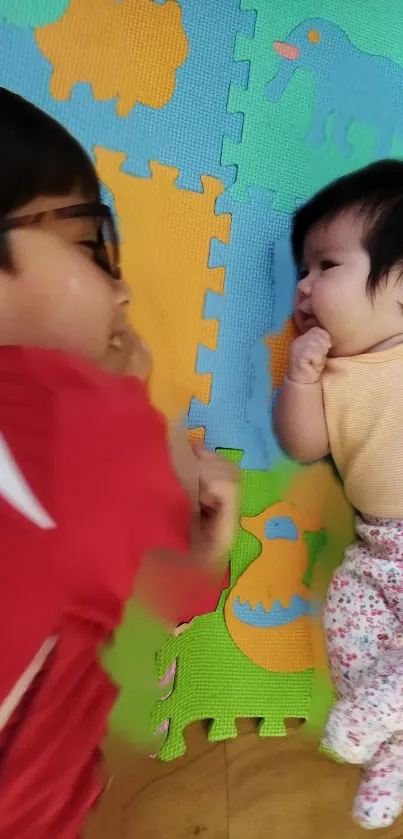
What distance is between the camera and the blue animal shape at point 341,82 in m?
1.12

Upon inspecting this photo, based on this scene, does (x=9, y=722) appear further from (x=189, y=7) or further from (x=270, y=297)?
(x=189, y=7)

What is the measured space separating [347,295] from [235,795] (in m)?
0.68

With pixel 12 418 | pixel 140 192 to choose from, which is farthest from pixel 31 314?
pixel 140 192

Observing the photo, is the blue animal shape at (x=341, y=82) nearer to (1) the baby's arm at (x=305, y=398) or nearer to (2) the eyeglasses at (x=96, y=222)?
(1) the baby's arm at (x=305, y=398)

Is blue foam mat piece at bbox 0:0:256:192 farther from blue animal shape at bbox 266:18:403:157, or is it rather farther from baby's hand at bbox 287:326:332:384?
baby's hand at bbox 287:326:332:384

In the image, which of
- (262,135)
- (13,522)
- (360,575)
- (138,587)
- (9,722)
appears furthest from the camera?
(262,135)

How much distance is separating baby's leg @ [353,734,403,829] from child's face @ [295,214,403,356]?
1.76ft

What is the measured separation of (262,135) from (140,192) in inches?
8.7

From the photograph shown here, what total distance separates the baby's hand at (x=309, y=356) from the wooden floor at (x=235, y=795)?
0.48 m

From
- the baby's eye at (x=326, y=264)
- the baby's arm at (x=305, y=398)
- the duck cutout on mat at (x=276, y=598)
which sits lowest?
the duck cutout on mat at (x=276, y=598)

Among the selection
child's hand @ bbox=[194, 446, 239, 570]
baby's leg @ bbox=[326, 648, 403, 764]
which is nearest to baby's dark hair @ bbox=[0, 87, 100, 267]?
child's hand @ bbox=[194, 446, 239, 570]

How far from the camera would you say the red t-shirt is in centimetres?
45

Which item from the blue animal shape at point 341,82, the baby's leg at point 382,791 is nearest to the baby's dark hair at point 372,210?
the blue animal shape at point 341,82

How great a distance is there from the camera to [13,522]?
1.45 ft
